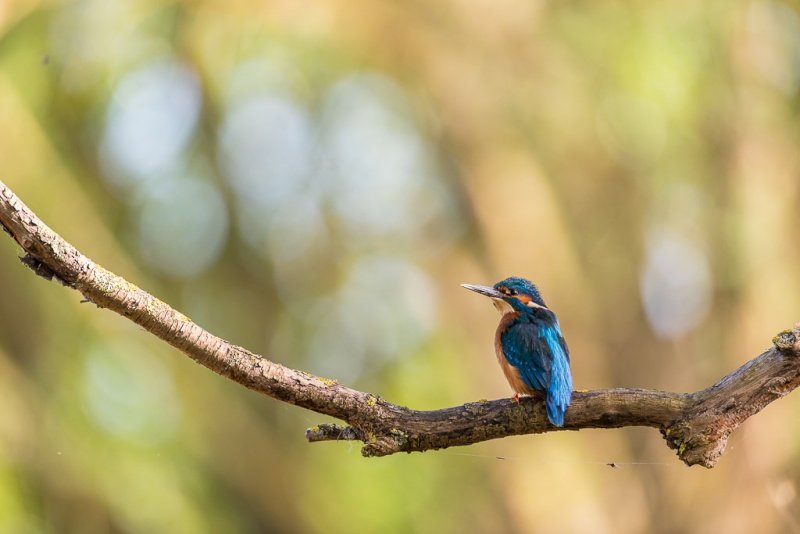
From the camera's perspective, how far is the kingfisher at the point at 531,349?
385 cm

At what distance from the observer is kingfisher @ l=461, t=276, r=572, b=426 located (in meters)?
3.85

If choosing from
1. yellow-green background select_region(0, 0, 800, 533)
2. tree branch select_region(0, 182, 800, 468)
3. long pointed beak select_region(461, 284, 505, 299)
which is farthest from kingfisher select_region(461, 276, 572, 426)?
yellow-green background select_region(0, 0, 800, 533)

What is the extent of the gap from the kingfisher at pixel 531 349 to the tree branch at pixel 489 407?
4.4 inches

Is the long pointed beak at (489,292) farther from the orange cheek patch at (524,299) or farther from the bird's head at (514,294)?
the orange cheek patch at (524,299)

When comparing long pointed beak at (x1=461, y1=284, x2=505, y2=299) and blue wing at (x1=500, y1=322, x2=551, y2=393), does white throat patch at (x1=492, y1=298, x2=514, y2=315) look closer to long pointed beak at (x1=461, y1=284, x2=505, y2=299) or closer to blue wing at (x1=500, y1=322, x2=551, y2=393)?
long pointed beak at (x1=461, y1=284, x2=505, y2=299)

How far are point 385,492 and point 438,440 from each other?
8.44 meters

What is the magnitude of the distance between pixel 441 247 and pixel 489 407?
6.41 m

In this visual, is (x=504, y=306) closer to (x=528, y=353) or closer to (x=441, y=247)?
(x=528, y=353)

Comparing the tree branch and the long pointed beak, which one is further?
the long pointed beak

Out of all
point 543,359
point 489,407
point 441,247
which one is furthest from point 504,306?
point 441,247

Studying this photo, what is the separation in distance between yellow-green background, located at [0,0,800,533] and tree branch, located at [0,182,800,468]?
4915mm

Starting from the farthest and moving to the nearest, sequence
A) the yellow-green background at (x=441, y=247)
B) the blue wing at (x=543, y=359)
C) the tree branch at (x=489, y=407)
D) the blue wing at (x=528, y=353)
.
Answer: the yellow-green background at (x=441, y=247)
the blue wing at (x=528, y=353)
the blue wing at (x=543, y=359)
the tree branch at (x=489, y=407)

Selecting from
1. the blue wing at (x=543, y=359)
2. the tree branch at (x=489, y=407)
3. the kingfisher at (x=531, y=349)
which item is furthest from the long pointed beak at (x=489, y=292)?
the tree branch at (x=489, y=407)

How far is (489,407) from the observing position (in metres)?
3.63
